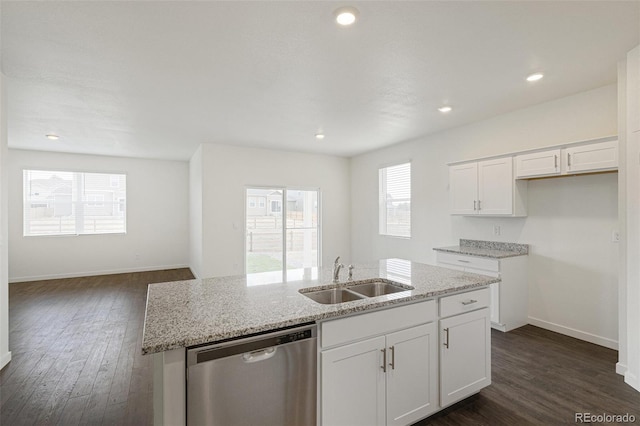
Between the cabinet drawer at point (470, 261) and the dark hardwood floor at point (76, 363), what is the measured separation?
11.9 feet

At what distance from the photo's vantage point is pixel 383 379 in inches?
72.1

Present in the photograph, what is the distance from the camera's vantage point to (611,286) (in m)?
3.17

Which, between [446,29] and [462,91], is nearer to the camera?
[446,29]

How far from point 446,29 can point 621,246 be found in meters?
2.45

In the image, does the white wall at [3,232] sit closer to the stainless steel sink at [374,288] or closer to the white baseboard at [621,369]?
the stainless steel sink at [374,288]

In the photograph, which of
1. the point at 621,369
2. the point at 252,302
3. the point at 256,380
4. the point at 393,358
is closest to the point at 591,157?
the point at 621,369

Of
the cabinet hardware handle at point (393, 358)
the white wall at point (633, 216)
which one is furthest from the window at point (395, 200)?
the cabinet hardware handle at point (393, 358)

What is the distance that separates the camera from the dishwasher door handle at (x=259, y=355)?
1446mm

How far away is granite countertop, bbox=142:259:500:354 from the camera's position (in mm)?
1385

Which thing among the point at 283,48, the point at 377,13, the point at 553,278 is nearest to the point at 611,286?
the point at 553,278

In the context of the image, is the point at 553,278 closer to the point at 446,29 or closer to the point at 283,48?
the point at 446,29
